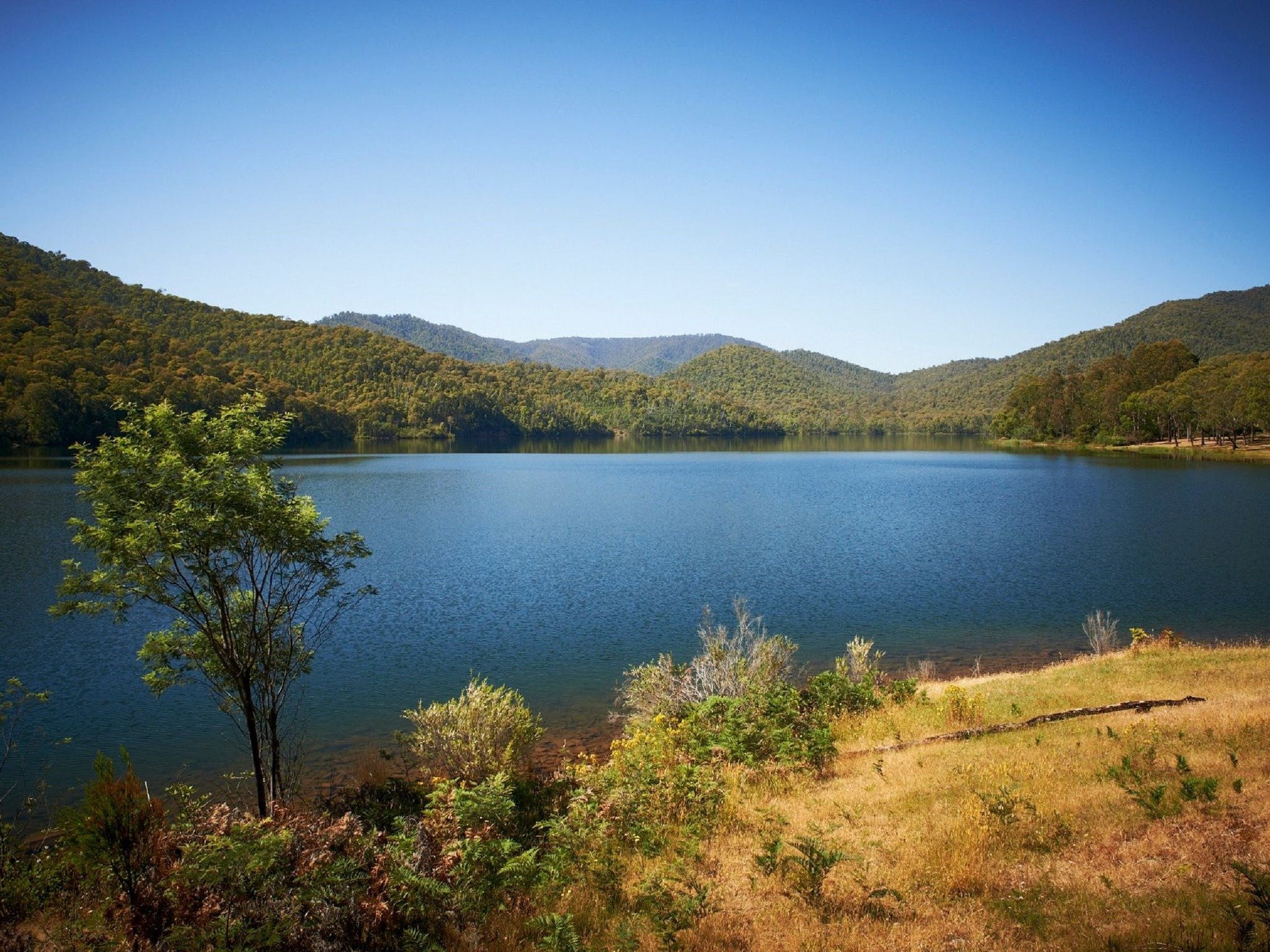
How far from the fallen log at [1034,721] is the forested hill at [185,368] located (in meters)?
52.0

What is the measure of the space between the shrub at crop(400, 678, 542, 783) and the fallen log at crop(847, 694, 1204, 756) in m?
6.42

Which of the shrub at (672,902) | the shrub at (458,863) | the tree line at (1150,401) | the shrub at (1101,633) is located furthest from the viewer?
the tree line at (1150,401)

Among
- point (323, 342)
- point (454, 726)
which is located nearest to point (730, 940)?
point (454, 726)

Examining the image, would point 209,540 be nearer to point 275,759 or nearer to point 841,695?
point 275,759

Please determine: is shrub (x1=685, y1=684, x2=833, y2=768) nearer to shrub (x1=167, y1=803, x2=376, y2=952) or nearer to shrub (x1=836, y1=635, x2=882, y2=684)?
shrub (x1=836, y1=635, x2=882, y2=684)

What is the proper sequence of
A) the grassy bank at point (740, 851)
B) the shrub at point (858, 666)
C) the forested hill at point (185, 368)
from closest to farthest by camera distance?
the grassy bank at point (740, 851) → the shrub at point (858, 666) → the forested hill at point (185, 368)

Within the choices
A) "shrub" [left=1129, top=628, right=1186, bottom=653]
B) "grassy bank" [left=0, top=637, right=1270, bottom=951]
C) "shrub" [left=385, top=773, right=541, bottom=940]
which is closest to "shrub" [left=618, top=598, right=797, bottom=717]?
"grassy bank" [left=0, top=637, right=1270, bottom=951]

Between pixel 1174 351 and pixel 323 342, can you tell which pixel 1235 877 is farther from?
pixel 323 342

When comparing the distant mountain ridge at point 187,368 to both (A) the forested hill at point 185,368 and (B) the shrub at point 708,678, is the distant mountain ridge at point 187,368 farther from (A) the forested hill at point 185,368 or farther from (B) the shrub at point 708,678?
(B) the shrub at point 708,678

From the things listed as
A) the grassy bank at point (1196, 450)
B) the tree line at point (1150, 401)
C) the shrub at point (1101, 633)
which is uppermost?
the tree line at point (1150, 401)

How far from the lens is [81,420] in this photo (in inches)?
3310

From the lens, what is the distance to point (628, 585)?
3262cm

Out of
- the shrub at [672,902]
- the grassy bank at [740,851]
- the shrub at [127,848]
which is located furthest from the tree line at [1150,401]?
the shrub at [127,848]

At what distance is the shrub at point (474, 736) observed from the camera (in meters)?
13.3
